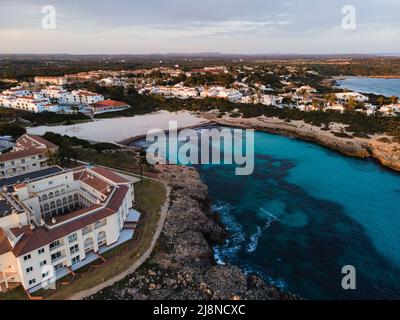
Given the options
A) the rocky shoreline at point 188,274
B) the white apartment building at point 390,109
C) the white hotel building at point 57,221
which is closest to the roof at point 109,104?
the white hotel building at point 57,221

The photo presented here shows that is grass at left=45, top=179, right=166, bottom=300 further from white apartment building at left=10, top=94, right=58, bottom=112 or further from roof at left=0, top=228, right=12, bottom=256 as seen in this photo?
white apartment building at left=10, top=94, right=58, bottom=112

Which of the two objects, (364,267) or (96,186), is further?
(96,186)

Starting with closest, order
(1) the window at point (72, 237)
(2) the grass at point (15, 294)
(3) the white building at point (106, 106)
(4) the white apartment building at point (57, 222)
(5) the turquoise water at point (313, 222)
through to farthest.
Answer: (2) the grass at point (15, 294)
(4) the white apartment building at point (57, 222)
(1) the window at point (72, 237)
(5) the turquoise water at point (313, 222)
(3) the white building at point (106, 106)

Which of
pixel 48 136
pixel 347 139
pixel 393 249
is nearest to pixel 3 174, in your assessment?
pixel 48 136

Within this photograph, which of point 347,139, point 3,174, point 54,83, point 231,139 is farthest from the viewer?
point 54,83

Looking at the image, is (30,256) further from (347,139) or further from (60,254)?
(347,139)

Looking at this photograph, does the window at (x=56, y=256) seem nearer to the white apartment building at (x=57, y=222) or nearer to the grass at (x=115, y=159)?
the white apartment building at (x=57, y=222)

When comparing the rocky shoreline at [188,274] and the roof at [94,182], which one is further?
the roof at [94,182]
